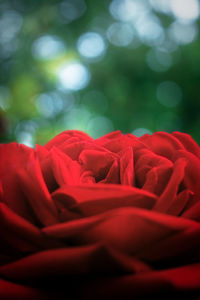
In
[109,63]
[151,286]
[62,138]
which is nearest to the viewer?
[151,286]

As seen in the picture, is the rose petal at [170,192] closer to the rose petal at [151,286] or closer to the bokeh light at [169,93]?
the rose petal at [151,286]

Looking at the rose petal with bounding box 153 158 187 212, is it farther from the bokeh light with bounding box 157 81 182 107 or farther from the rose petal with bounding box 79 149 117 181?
the bokeh light with bounding box 157 81 182 107

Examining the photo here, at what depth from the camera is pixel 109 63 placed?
1259mm

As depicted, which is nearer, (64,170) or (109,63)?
(64,170)

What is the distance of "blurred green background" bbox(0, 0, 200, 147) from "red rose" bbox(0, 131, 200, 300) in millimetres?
994

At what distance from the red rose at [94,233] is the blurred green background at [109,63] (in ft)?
3.26

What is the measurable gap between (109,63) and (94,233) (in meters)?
1.18

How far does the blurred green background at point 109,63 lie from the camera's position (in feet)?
3.98

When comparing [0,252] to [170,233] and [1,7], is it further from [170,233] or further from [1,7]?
[1,7]

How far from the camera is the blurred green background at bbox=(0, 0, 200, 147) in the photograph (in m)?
1.21

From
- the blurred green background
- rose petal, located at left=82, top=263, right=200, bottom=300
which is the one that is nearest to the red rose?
rose petal, located at left=82, top=263, right=200, bottom=300

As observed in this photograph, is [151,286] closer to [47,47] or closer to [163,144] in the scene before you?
[163,144]

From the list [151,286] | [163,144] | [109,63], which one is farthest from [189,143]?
[109,63]

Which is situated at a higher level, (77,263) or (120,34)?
(120,34)
